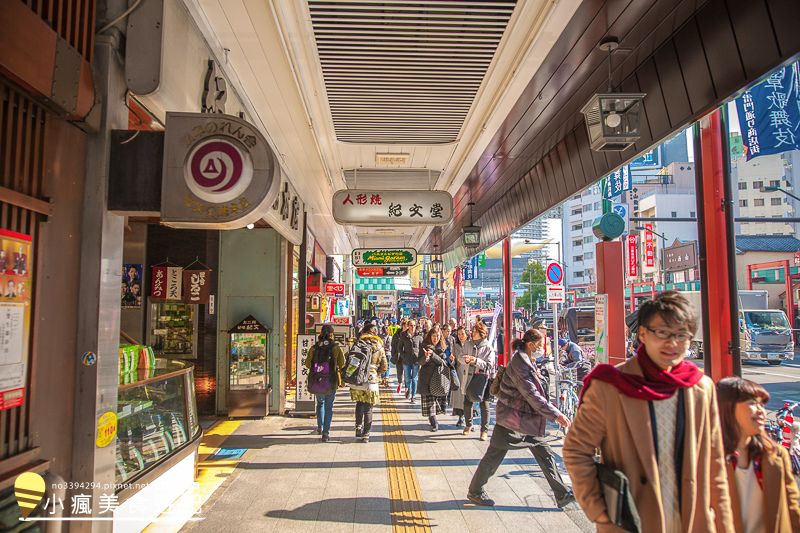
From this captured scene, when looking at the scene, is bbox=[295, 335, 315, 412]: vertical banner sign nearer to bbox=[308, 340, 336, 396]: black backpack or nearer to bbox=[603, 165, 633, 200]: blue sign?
bbox=[308, 340, 336, 396]: black backpack

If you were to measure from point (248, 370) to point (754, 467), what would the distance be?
781cm

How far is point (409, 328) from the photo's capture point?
11305 millimetres

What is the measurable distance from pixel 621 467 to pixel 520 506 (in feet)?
9.40

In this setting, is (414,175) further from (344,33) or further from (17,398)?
(17,398)

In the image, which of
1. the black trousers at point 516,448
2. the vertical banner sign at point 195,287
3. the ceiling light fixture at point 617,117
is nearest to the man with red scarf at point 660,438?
the ceiling light fixture at point 617,117

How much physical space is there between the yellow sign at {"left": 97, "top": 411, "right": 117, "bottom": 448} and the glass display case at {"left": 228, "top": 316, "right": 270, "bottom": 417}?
5.31 m

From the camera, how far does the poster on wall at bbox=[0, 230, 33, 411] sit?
243cm

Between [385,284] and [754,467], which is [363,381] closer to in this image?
[754,467]

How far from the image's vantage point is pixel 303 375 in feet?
28.3

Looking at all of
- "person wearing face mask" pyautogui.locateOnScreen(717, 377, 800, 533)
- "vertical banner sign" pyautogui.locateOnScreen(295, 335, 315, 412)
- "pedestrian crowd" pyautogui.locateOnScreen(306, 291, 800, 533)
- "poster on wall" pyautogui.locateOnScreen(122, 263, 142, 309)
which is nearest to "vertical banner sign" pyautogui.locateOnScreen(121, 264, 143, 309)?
"poster on wall" pyautogui.locateOnScreen(122, 263, 142, 309)

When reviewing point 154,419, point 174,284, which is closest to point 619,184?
point 174,284

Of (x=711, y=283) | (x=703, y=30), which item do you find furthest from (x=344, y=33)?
(x=711, y=283)

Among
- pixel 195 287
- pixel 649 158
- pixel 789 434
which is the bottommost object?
pixel 789 434

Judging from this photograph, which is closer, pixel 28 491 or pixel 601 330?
pixel 28 491
